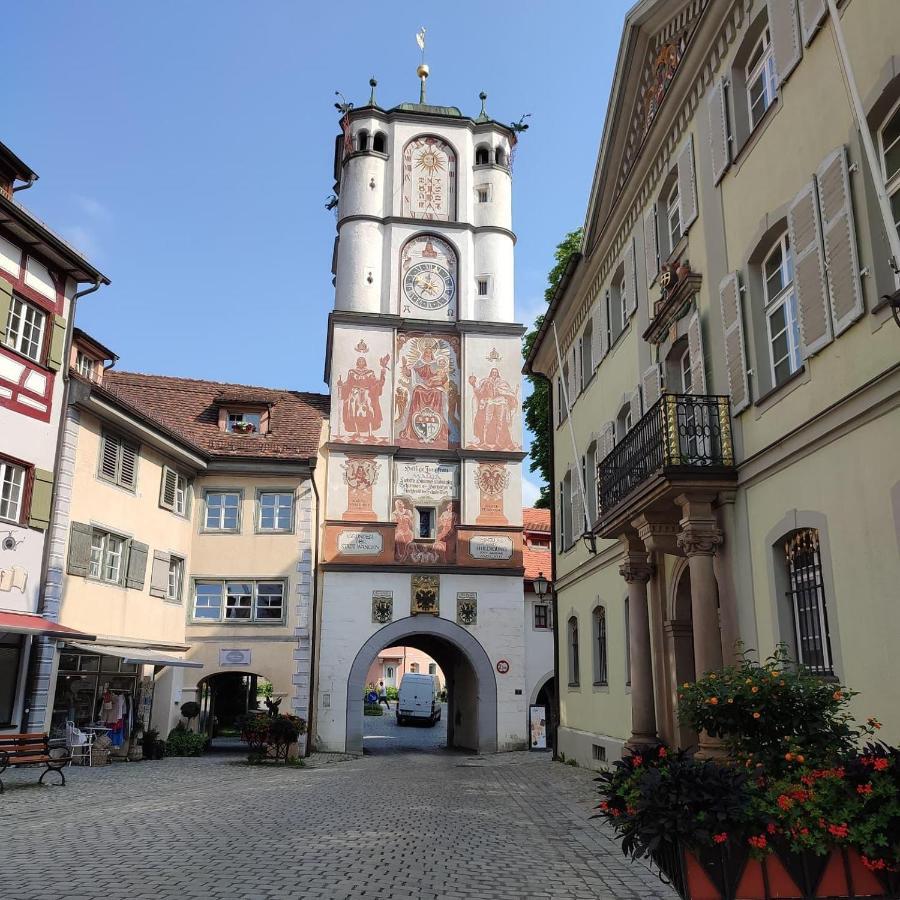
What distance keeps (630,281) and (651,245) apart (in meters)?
1.33

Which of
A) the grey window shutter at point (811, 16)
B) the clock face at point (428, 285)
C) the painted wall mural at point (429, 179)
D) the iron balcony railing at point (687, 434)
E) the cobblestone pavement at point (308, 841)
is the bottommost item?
the cobblestone pavement at point (308, 841)

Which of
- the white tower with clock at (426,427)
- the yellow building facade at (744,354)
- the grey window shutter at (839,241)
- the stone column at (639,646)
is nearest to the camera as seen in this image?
the yellow building facade at (744,354)

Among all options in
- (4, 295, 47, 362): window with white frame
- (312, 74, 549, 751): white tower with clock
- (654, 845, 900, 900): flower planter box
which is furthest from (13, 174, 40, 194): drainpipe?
(654, 845, 900, 900): flower planter box

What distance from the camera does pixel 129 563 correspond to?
2320 centimetres

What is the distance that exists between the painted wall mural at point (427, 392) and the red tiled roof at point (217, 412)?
2.72 m

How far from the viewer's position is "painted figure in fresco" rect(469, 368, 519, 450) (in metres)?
30.7

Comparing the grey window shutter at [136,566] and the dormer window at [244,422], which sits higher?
the dormer window at [244,422]

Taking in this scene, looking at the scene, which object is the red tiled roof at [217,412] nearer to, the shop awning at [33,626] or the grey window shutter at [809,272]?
the shop awning at [33,626]

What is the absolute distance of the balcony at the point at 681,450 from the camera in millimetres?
11734

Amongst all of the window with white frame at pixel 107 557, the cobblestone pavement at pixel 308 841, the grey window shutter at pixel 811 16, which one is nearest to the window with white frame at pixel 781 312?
the grey window shutter at pixel 811 16

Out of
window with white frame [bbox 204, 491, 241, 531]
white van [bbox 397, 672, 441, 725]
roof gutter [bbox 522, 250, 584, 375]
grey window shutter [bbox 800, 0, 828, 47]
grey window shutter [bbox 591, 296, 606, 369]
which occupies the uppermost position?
roof gutter [bbox 522, 250, 584, 375]

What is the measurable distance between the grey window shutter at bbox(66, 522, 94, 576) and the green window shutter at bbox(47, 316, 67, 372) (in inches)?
142

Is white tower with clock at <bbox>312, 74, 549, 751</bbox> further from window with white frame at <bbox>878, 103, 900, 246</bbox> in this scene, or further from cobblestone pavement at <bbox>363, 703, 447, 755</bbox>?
window with white frame at <bbox>878, 103, 900, 246</bbox>

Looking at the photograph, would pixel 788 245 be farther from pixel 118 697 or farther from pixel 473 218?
pixel 473 218
